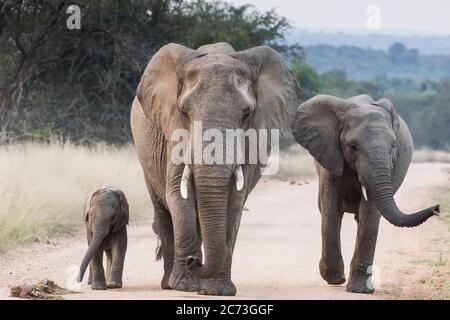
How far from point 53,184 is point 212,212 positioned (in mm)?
8442

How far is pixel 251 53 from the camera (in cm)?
1146

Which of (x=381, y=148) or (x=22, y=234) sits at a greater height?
(x=381, y=148)

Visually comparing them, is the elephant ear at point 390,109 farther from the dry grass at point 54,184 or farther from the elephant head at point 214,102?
the dry grass at point 54,184

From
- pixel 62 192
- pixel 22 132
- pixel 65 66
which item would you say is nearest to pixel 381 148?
pixel 62 192

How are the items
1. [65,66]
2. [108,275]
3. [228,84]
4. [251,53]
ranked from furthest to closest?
[65,66]
[108,275]
[251,53]
[228,84]

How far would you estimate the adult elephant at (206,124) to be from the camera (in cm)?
1062

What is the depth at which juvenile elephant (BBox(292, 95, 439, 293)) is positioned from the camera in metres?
12.0

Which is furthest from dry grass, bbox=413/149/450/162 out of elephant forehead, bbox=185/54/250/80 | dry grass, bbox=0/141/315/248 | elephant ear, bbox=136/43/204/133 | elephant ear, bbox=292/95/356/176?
elephant forehead, bbox=185/54/250/80

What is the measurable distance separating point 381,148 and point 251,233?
6.23 meters

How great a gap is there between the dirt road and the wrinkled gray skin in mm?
189

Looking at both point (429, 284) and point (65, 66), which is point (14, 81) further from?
point (429, 284)

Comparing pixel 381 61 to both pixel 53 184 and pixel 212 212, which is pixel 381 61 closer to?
pixel 53 184

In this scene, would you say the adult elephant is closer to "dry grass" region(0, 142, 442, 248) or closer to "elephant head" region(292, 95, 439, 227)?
"elephant head" region(292, 95, 439, 227)

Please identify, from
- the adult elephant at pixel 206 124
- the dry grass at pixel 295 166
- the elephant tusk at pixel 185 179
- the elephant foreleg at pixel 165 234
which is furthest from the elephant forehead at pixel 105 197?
the dry grass at pixel 295 166
